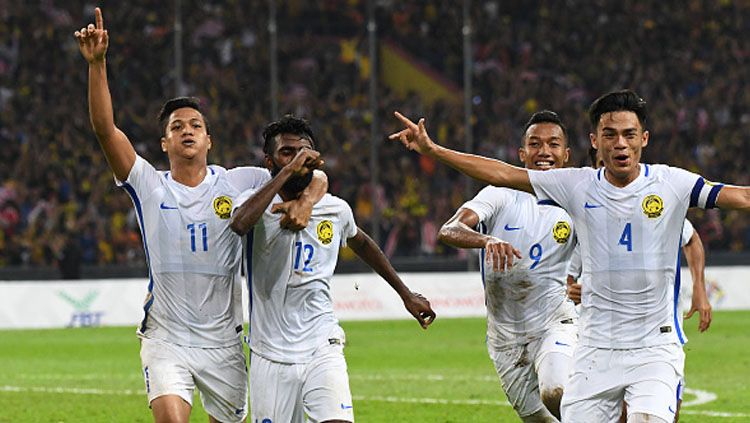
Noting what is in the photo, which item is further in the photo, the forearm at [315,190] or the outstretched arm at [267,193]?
the forearm at [315,190]

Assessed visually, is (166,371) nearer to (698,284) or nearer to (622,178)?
(622,178)

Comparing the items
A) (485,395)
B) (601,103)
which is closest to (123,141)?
(601,103)

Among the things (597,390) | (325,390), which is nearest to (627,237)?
(597,390)

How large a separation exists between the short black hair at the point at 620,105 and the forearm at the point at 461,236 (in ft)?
3.88

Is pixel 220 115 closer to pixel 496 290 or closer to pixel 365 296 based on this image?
pixel 365 296

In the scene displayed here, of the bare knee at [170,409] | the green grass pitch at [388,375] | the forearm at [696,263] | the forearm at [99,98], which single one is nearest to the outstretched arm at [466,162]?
the forearm at [99,98]

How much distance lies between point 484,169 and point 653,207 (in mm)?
917

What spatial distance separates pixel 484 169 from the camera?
292 inches

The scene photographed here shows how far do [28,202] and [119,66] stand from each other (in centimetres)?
578

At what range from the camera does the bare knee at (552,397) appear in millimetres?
8992

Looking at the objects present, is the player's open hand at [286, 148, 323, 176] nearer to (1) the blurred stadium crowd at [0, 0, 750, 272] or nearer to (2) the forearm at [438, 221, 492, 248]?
(2) the forearm at [438, 221, 492, 248]

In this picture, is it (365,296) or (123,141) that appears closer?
(123,141)

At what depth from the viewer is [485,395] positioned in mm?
14812

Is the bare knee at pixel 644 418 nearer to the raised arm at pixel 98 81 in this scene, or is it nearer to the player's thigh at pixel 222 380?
the player's thigh at pixel 222 380
